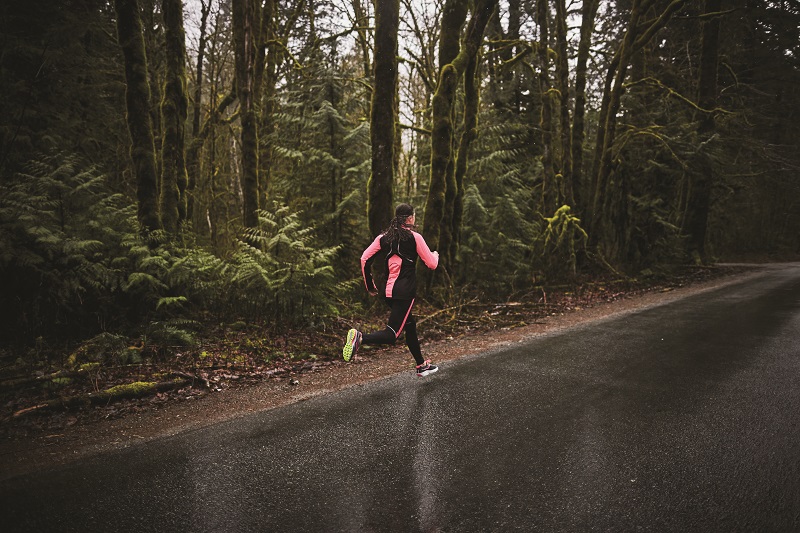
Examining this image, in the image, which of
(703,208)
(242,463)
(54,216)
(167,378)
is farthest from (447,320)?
(703,208)

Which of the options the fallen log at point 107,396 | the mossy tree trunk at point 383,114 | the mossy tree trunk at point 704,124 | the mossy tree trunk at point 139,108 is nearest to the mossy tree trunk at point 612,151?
the mossy tree trunk at point 704,124

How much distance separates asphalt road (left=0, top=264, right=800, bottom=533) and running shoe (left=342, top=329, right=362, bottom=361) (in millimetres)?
426

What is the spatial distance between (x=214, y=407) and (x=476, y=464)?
301cm

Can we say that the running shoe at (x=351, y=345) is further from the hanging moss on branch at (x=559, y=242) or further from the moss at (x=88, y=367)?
the hanging moss on branch at (x=559, y=242)

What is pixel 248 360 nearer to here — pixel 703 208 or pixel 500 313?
pixel 500 313

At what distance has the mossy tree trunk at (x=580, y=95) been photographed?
1544 cm

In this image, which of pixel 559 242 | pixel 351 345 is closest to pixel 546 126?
pixel 559 242

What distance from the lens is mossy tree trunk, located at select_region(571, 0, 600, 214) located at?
50.6 feet

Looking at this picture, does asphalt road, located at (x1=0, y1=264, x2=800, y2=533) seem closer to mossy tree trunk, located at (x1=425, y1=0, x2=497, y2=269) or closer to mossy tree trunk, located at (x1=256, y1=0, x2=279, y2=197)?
mossy tree trunk, located at (x1=425, y1=0, x2=497, y2=269)

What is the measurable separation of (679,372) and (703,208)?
17555 millimetres

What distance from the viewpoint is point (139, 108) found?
748 cm

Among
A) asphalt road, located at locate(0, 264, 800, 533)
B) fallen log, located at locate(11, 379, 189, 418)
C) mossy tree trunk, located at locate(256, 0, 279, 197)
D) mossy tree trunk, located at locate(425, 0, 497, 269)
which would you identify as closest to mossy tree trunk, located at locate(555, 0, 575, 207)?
mossy tree trunk, located at locate(425, 0, 497, 269)

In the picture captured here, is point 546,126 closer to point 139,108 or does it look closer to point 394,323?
point 394,323

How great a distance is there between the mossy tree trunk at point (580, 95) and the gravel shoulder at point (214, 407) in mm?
10172
